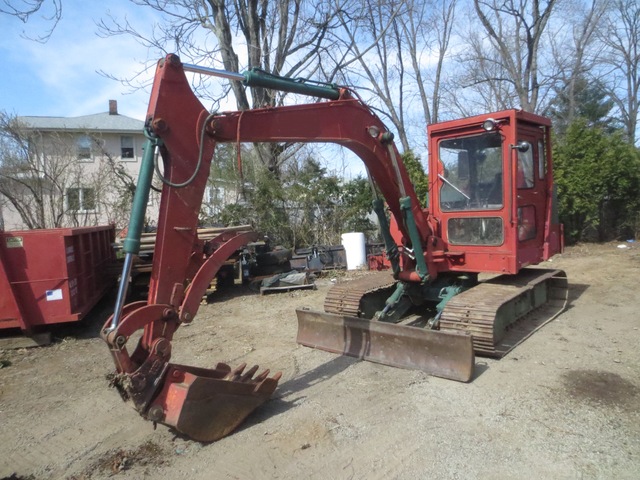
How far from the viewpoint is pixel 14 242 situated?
6.49m

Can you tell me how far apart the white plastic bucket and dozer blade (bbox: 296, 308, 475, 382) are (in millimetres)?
5752

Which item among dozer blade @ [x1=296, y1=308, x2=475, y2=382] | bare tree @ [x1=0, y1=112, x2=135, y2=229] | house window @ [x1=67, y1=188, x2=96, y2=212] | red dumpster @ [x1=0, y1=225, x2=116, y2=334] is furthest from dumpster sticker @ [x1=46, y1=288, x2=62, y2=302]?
house window @ [x1=67, y1=188, x2=96, y2=212]

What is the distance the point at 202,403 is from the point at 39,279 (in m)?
4.37

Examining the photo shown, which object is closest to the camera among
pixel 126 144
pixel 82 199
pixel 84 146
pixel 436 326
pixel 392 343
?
pixel 392 343

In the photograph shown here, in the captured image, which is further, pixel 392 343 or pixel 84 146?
pixel 84 146

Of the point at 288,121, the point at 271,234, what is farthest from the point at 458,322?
the point at 271,234

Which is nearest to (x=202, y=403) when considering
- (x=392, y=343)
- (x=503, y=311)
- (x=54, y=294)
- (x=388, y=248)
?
(x=392, y=343)

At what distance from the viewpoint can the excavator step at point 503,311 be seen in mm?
5062

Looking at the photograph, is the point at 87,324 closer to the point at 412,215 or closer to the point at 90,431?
the point at 90,431

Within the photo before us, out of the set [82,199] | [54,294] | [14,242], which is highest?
[82,199]

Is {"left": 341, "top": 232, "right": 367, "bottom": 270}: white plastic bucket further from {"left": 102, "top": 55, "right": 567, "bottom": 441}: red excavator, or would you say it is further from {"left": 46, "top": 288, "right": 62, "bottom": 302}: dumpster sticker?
{"left": 46, "top": 288, "right": 62, "bottom": 302}: dumpster sticker

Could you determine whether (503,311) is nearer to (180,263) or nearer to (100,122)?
(180,263)

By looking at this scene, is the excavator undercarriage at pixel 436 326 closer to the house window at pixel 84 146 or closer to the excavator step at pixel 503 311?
the excavator step at pixel 503 311

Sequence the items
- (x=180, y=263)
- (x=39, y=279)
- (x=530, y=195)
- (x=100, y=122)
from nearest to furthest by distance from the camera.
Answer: (x=180, y=263) < (x=530, y=195) < (x=39, y=279) < (x=100, y=122)
